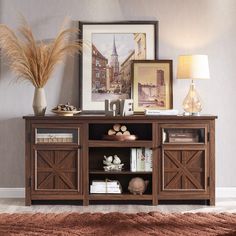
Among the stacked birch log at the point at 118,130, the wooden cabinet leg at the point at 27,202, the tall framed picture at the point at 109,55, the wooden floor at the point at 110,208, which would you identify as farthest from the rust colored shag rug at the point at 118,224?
the tall framed picture at the point at 109,55

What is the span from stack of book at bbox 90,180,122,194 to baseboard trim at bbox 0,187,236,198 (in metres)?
0.78

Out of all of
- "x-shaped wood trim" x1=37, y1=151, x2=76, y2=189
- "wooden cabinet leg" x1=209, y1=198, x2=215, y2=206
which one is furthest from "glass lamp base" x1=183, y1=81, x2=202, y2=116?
"x-shaped wood trim" x1=37, y1=151, x2=76, y2=189

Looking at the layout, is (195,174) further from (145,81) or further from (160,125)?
(145,81)

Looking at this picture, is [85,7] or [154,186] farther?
[85,7]

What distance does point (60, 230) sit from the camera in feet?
11.9

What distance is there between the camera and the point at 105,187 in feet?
16.8

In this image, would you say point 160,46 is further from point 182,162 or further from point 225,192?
point 225,192

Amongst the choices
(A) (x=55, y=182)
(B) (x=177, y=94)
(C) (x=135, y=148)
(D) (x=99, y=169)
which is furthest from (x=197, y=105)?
(A) (x=55, y=182)

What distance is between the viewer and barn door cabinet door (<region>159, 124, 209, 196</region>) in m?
5.06

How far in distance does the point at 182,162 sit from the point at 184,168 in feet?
0.18

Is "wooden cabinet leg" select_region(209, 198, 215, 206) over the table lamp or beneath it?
beneath

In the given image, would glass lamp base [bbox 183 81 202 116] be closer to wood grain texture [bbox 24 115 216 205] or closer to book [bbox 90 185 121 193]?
wood grain texture [bbox 24 115 216 205]

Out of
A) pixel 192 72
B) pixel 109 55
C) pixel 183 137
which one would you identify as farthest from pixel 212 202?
pixel 109 55

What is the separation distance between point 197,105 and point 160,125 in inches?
16.4
